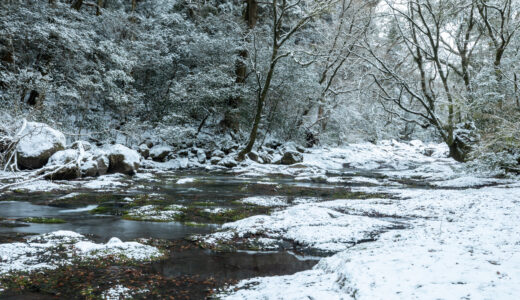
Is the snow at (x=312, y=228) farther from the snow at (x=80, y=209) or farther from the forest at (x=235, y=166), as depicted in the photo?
the snow at (x=80, y=209)

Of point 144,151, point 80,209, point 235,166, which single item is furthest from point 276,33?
point 80,209

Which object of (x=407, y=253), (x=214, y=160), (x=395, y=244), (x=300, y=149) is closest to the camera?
(x=407, y=253)

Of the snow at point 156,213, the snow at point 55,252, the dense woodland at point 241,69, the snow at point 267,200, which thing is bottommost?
the snow at point 156,213

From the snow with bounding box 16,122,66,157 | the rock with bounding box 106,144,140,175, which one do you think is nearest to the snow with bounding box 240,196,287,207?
the rock with bounding box 106,144,140,175

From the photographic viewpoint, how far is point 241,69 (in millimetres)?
22156

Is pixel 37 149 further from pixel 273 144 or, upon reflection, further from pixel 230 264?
pixel 273 144

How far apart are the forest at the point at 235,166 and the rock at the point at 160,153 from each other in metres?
0.09

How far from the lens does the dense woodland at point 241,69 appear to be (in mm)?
14273

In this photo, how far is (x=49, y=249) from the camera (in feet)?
15.5

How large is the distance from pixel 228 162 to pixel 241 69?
6766 millimetres

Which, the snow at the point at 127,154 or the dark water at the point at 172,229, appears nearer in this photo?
the dark water at the point at 172,229

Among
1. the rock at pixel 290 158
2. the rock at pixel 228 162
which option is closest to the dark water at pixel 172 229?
the rock at pixel 228 162

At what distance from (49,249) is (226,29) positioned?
19.4 metres

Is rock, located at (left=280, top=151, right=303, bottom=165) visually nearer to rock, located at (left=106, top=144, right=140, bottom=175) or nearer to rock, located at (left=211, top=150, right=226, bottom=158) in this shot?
rock, located at (left=211, top=150, right=226, bottom=158)
